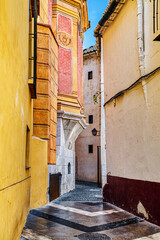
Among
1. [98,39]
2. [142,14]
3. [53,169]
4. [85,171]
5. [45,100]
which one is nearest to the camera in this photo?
[142,14]

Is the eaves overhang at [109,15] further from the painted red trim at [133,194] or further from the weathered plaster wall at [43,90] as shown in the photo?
the painted red trim at [133,194]

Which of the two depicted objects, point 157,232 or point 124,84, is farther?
point 124,84

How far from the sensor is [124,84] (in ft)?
30.0

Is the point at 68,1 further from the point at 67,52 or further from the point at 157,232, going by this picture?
the point at 157,232

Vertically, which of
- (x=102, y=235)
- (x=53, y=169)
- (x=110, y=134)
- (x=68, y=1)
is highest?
(x=68, y=1)

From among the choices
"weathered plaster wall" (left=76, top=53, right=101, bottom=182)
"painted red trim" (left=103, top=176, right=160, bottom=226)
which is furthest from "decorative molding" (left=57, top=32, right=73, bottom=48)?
"weathered plaster wall" (left=76, top=53, right=101, bottom=182)

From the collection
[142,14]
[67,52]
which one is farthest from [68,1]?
[142,14]

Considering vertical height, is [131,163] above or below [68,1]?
below

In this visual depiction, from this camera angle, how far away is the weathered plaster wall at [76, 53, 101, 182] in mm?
22172

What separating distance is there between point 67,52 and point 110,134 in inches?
220

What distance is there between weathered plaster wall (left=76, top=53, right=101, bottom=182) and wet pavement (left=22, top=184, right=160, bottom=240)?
1315 centimetres

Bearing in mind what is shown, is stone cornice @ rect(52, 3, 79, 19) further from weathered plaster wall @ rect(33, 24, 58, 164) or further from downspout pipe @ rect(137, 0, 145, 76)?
downspout pipe @ rect(137, 0, 145, 76)

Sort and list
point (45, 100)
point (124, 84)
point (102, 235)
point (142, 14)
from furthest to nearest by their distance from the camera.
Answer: point (45, 100), point (124, 84), point (142, 14), point (102, 235)

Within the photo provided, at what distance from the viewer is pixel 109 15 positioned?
10.2m
